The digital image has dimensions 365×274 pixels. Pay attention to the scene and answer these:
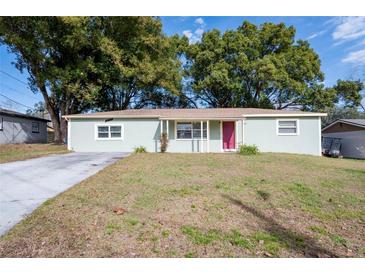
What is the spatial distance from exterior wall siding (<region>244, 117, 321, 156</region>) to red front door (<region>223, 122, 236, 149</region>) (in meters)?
0.98

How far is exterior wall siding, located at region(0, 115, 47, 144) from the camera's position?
58.3 feet

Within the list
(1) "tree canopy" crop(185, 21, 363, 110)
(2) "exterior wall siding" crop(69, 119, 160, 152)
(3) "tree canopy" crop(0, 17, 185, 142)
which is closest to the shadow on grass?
(2) "exterior wall siding" crop(69, 119, 160, 152)

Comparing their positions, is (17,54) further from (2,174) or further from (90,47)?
(2,174)

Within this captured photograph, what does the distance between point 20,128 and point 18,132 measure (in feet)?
1.41

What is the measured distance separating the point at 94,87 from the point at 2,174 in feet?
41.1

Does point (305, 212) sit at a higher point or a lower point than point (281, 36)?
lower

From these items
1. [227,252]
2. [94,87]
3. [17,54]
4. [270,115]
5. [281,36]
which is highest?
[281,36]

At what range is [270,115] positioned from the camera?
13.9m

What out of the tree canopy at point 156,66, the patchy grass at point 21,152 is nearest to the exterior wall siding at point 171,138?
the patchy grass at point 21,152

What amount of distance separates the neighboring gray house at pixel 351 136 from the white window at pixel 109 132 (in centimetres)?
1663

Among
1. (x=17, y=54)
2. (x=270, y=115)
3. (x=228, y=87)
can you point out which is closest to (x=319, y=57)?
(x=228, y=87)

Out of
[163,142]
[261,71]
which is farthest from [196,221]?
[261,71]

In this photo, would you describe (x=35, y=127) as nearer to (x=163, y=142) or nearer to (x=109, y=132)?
(x=109, y=132)

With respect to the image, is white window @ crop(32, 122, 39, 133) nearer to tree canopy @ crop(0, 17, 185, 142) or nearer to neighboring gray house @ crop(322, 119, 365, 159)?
Answer: tree canopy @ crop(0, 17, 185, 142)
